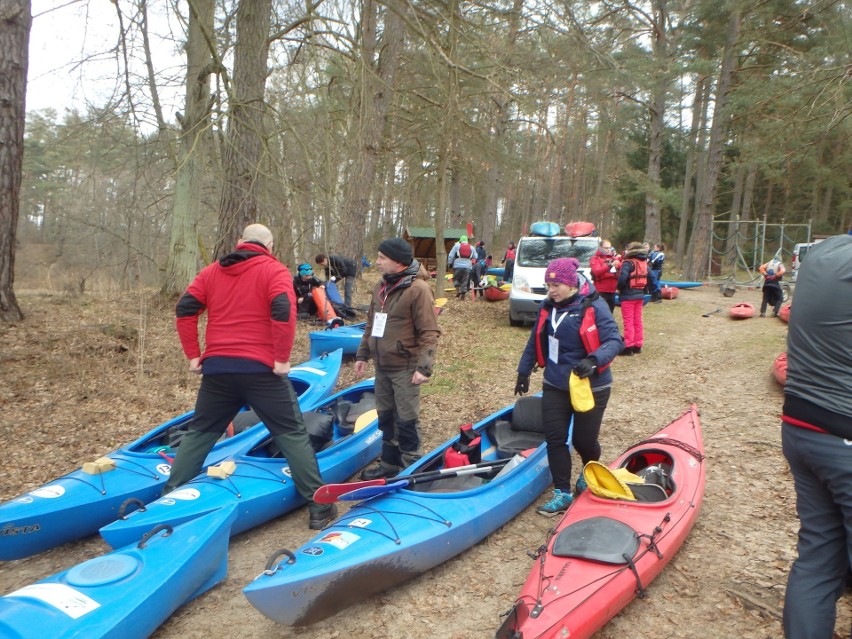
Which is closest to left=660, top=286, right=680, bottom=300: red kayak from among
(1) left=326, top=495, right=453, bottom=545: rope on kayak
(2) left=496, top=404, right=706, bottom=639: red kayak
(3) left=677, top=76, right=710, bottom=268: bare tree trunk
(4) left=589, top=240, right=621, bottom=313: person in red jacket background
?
(4) left=589, top=240, right=621, bottom=313: person in red jacket background

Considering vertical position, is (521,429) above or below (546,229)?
below

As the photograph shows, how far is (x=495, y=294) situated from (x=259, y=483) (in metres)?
10.7

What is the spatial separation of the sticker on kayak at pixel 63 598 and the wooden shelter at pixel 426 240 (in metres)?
19.3

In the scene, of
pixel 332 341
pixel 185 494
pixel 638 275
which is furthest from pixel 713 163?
pixel 185 494

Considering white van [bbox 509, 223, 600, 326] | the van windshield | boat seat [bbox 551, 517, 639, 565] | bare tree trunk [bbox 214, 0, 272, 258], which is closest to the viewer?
boat seat [bbox 551, 517, 639, 565]

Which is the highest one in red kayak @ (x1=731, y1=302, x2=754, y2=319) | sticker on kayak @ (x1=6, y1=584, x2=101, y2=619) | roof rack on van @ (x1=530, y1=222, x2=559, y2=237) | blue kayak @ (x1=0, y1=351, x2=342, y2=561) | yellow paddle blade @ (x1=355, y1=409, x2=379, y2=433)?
roof rack on van @ (x1=530, y1=222, x2=559, y2=237)

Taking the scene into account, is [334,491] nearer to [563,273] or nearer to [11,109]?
[563,273]

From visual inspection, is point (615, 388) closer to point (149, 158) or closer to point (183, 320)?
point (183, 320)

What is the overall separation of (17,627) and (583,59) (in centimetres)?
875

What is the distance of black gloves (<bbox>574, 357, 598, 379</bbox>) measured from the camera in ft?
11.8

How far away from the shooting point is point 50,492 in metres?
3.70

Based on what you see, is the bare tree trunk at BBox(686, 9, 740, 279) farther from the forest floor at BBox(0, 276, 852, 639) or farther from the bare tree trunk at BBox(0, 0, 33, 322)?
the bare tree trunk at BBox(0, 0, 33, 322)

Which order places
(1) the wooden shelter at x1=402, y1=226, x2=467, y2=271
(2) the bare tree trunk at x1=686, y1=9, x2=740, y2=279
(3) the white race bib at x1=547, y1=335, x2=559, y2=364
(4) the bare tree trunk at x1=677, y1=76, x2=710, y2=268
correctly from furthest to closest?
(4) the bare tree trunk at x1=677, y1=76, x2=710, y2=268, (1) the wooden shelter at x1=402, y1=226, x2=467, y2=271, (2) the bare tree trunk at x1=686, y1=9, x2=740, y2=279, (3) the white race bib at x1=547, y1=335, x2=559, y2=364

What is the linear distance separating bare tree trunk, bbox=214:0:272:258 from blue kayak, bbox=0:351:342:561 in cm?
308
